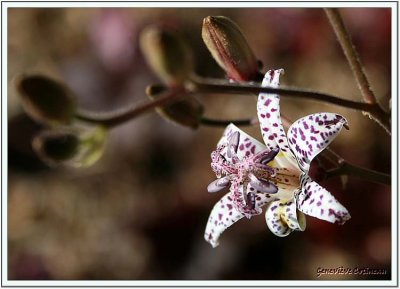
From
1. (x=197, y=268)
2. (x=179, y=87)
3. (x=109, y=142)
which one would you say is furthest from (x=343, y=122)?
(x=109, y=142)

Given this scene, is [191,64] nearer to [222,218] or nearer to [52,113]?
[52,113]

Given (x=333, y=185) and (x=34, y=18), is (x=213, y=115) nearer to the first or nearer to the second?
(x=333, y=185)

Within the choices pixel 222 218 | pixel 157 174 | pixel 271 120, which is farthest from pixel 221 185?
pixel 157 174

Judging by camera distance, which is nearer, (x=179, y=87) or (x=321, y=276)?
(x=179, y=87)

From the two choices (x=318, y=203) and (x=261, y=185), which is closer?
(x=318, y=203)

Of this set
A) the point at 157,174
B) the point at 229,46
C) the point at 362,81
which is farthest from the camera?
the point at 157,174
